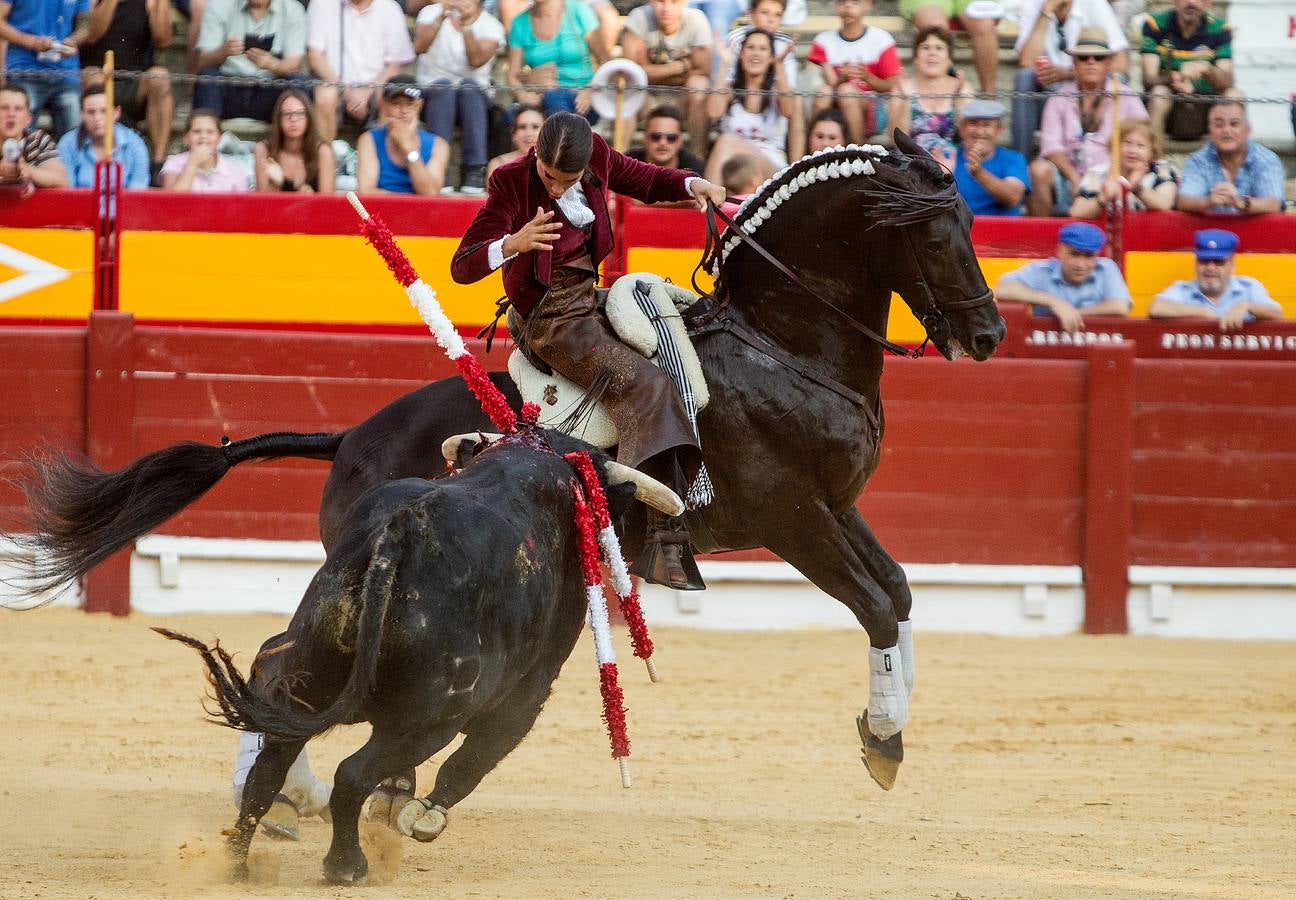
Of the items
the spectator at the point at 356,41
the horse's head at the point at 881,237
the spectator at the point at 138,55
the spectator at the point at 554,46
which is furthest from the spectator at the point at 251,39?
the horse's head at the point at 881,237

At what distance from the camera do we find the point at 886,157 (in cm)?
548

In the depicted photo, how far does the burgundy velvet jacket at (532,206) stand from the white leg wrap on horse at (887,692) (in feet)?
5.02

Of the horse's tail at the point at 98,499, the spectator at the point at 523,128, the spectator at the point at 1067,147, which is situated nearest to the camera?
the horse's tail at the point at 98,499

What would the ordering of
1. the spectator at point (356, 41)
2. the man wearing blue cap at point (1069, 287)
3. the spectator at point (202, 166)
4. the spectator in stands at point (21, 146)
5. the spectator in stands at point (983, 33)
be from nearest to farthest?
the spectator in stands at point (21, 146) < the man wearing blue cap at point (1069, 287) < the spectator at point (202, 166) < the spectator at point (356, 41) < the spectator in stands at point (983, 33)

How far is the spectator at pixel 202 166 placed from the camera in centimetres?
940

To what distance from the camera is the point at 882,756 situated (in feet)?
18.6

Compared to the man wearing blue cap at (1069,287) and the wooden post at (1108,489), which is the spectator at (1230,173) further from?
the wooden post at (1108,489)

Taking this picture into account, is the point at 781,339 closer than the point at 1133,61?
Yes

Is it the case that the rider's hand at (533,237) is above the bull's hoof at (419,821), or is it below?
above

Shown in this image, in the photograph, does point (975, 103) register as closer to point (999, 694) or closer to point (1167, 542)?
point (1167, 542)

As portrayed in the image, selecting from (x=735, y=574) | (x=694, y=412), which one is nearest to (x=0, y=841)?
(x=694, y=412)

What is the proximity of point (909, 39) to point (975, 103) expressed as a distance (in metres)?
1.57

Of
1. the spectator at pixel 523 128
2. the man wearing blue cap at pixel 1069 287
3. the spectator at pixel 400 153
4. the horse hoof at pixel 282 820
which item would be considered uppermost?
the spectator at pixel 523 128

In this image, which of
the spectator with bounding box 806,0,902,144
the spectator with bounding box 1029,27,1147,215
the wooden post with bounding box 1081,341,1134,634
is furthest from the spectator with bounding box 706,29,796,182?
the wooden post with bounding box 1081,341,1134,634
